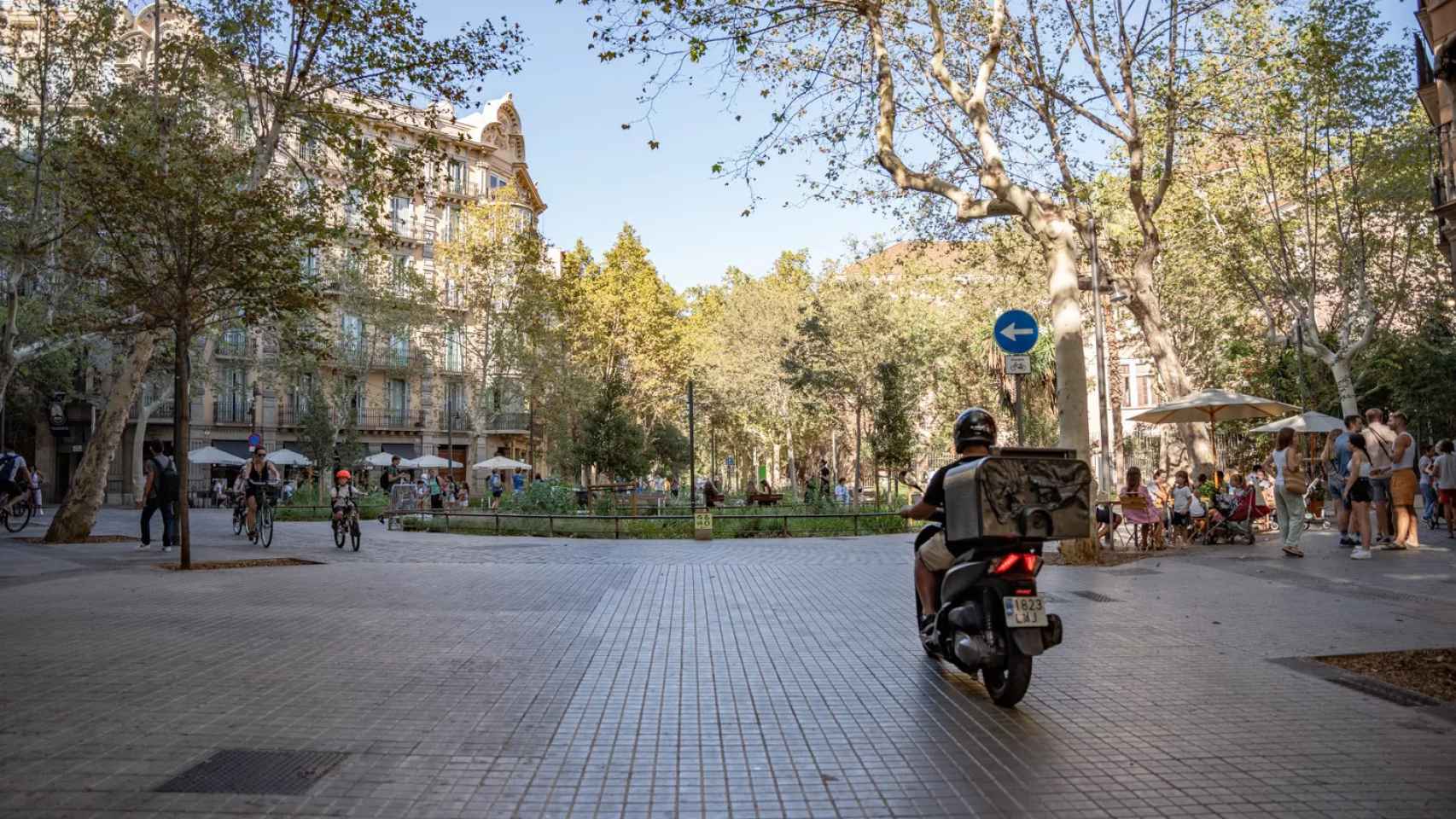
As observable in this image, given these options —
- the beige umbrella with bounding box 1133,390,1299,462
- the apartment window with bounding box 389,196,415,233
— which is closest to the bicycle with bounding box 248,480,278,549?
the beige umbrella with bounding box 1133,390,1299,462

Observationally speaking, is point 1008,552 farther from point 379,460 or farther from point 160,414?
point 160,414

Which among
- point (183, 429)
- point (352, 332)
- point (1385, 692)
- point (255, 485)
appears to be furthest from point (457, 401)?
point (1385, 692)

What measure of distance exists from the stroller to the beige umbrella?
1.80 meters

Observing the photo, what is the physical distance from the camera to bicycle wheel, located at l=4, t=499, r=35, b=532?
22.9 metres

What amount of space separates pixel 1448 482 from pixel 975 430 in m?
15.1

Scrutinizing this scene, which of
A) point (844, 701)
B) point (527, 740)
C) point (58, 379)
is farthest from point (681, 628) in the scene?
point (58, 379)

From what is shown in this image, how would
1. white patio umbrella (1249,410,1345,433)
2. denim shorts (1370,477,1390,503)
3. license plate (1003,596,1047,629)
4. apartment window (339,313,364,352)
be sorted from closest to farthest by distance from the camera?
license plate (1003,596,1047,629), denim shorts (1370,477,1390,503), white patio umbrella (1249,410,1345,433), apartment window (339,313,364,352)

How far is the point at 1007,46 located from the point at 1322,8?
9.78 meters

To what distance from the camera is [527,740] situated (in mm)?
4738

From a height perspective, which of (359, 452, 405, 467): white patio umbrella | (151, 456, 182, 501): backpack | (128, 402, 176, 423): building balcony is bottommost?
(151, 456, 182, 501): backpack

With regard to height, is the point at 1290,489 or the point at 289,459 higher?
the point at 289,459

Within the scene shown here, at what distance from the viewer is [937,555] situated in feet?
20.0

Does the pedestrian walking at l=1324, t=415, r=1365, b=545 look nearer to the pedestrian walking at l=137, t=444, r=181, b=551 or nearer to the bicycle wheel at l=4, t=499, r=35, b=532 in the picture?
the pedestrian walking at l=137, t=444, r=181, b=551

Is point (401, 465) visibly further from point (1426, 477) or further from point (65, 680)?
point (65, 680)
